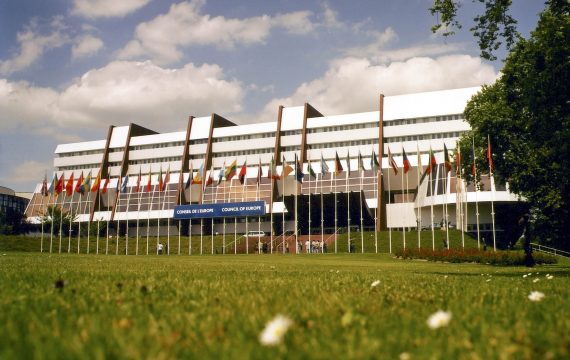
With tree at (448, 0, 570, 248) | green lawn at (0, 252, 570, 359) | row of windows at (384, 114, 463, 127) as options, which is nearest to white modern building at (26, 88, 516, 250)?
row of windows at (384, 114, 463, 127)

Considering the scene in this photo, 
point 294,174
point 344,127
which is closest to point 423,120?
point 344,127

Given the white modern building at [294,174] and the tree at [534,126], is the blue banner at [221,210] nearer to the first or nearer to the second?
the white modern building at [294,174]

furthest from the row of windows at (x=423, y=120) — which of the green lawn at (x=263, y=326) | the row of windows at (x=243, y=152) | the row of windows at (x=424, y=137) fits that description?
the green lawn at (x=263, y=326)

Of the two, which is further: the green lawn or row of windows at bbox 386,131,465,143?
row of windows at bbox 386,131,465,143

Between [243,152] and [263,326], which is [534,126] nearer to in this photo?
[263,326]

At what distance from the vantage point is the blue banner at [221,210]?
2566 inches

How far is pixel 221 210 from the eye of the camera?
67.1 m

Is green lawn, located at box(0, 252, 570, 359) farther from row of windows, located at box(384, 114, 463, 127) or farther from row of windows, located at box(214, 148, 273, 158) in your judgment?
row of windows, located at box(214, 148, 273, 158)

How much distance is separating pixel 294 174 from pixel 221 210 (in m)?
12.8

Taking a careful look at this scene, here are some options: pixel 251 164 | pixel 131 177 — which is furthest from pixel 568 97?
pixel 131 177

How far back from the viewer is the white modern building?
63094mm

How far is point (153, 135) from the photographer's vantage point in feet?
300

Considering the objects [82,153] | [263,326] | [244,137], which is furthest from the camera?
[82,153]

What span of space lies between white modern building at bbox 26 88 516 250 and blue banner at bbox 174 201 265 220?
1878 millimetres
